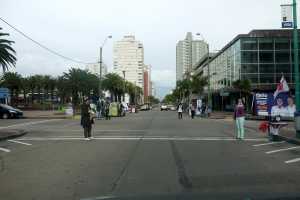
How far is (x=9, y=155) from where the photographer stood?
15461 mm

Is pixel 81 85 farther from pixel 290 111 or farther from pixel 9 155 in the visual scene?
pixel 9 155

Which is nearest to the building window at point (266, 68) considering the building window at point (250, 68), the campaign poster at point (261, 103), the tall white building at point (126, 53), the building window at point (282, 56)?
the building window at point (250, 68)

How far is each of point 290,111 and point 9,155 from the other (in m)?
13.4

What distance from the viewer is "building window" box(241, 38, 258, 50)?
70.6 m

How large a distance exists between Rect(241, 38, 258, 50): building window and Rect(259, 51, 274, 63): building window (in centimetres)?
136

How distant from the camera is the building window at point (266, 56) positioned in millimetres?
69744

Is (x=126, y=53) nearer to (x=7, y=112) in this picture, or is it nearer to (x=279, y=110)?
(x=7, y=112)

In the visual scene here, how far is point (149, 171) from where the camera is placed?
11.6 m

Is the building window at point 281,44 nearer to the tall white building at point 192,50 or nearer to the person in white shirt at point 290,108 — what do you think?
the person in white shirt at point 290,108

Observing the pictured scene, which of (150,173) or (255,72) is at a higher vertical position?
(255,72)

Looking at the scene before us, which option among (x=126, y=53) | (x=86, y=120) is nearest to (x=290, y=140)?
(x=86, y=120)

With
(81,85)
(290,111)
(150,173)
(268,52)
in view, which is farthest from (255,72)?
(150,173)

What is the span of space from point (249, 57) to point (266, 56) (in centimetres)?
236

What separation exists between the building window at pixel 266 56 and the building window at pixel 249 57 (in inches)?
27.3
